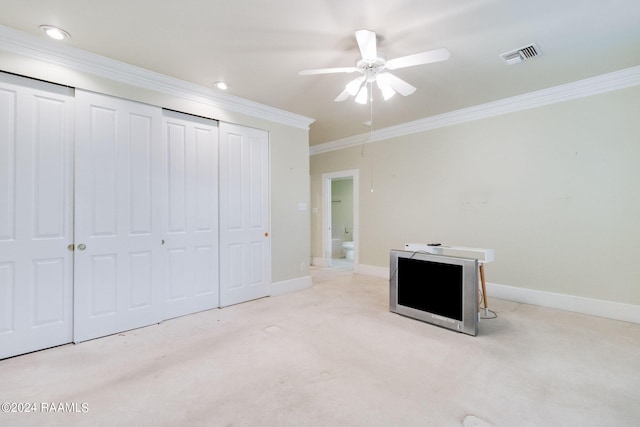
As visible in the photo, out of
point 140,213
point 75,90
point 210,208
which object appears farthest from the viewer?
point 210,208

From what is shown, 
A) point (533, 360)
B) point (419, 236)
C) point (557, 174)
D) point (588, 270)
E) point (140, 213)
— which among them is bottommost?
point (533, 360)

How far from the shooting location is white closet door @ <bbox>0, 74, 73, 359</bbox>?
2.41 m

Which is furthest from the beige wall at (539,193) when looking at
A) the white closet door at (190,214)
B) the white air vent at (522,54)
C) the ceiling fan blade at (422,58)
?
the white closet door at (190,214)

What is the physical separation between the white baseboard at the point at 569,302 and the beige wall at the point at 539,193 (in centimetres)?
7

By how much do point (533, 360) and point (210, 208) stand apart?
11.8 ft

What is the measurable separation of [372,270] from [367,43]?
160 inches

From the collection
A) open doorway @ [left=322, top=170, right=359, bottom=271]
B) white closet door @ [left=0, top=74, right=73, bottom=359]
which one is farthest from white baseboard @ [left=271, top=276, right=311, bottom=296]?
white closet door @ [left=0, top=74, right=73, bottom=359]

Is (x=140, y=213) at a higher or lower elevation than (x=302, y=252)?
higher

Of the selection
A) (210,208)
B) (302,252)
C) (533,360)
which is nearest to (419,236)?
(302,252)

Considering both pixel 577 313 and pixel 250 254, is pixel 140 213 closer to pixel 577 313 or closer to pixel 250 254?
pixel 250 254

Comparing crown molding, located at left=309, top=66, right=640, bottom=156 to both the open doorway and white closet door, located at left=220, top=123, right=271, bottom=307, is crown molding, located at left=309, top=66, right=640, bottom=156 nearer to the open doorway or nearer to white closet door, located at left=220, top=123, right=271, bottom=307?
the open doorway

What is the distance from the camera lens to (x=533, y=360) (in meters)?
2.36

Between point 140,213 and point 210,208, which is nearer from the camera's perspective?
point 140,213

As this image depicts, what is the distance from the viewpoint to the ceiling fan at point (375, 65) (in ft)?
7.22
